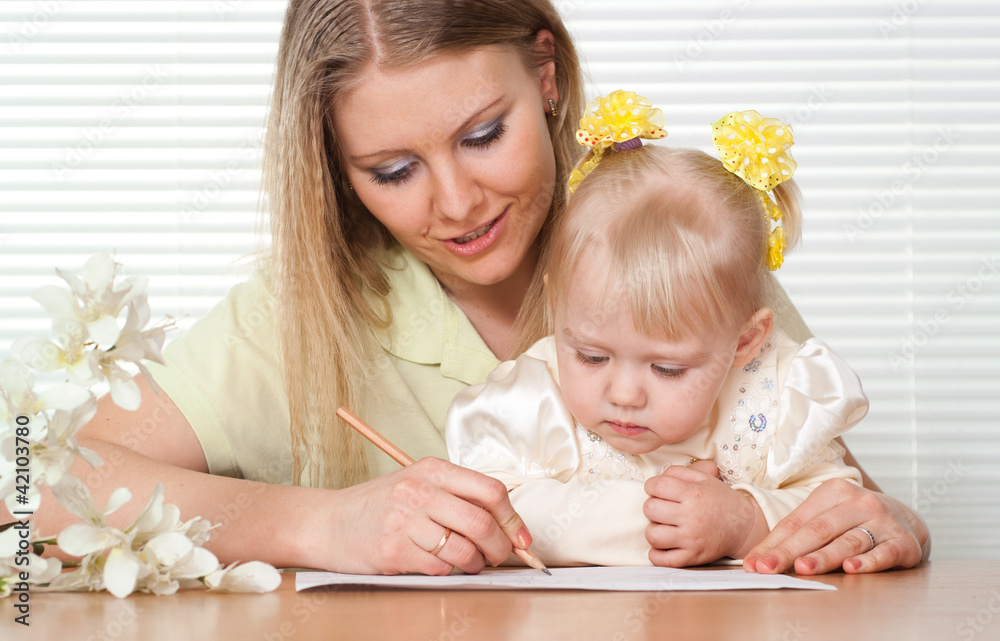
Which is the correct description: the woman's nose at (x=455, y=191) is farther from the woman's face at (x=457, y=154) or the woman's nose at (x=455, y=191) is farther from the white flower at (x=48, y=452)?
the white flower at (x=48, y=452)

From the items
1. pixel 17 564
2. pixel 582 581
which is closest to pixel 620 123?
pixel 582 581

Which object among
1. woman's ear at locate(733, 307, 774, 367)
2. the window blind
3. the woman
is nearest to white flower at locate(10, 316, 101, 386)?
the woman

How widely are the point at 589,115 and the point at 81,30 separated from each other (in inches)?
68.5

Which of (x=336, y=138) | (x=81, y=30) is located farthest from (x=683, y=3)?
(x=81, y=30)

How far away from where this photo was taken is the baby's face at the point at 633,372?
1178 millimetres

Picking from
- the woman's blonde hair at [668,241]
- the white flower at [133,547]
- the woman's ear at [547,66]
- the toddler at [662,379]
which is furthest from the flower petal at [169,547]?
the woman's ear at [547,66]

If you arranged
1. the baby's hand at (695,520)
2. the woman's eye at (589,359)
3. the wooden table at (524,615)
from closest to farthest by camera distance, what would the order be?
the wooden table at (524,615) < the baby's hand at (695,520) < the woman's eye at (589,359)

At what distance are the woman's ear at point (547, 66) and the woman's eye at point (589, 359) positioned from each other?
0.52 metres

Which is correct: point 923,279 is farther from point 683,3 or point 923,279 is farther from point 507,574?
point 507,574

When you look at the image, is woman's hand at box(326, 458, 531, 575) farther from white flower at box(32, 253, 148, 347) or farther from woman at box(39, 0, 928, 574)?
white flower at box(32, 253, 148, 347)

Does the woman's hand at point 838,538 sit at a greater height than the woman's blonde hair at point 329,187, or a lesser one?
lesser

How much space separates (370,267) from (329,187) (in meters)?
0.16

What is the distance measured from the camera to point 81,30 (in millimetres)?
2514

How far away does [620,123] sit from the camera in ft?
4.44
